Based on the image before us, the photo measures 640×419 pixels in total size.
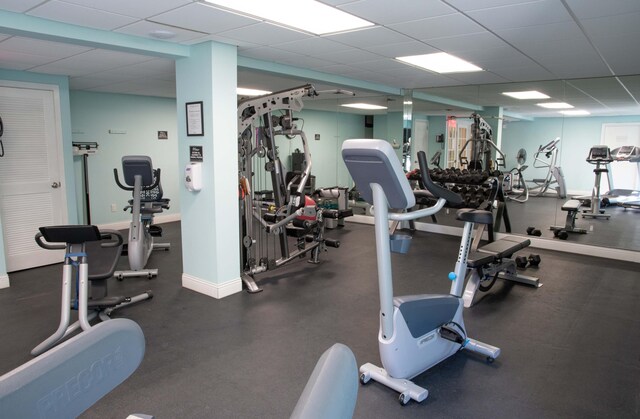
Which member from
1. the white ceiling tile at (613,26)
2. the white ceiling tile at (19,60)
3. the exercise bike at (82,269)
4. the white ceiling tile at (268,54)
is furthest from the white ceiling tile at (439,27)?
the white ceiling tile at (19,60)

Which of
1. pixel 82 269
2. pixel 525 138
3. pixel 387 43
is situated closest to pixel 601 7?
pixel 387 43

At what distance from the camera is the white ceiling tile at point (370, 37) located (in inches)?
119

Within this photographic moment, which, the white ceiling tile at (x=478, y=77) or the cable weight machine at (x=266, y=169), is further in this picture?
the white ceiling tile at (x=478, y=77)

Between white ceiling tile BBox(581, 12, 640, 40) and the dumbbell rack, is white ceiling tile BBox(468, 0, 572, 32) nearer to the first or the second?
white ceiling tile BBox(581, 12, 640, 40)

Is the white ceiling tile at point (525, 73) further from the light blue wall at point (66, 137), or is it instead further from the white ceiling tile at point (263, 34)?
the light blue wall at point (66, 137)

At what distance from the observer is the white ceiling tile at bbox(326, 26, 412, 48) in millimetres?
3024

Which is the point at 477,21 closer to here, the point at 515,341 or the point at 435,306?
the point at 435,306

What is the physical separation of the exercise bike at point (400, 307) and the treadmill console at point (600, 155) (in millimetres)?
5406

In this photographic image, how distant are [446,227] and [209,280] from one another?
4059 mm

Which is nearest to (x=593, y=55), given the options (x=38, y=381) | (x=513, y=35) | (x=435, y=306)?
(x=513, y=35)

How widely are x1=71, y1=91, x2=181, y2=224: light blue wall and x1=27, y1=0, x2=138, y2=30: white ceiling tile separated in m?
3.77

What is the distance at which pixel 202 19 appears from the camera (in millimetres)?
2756

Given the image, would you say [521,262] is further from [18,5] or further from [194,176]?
[18,5]

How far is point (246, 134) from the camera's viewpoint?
402 cm
